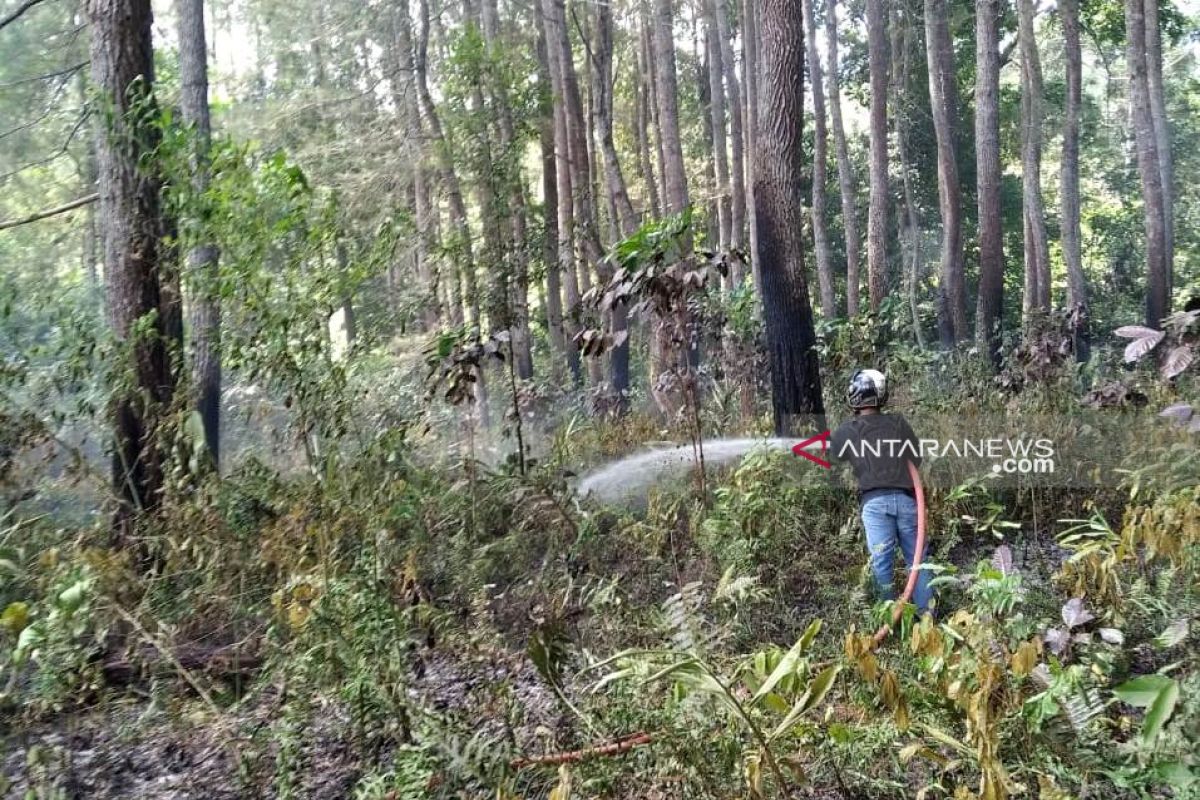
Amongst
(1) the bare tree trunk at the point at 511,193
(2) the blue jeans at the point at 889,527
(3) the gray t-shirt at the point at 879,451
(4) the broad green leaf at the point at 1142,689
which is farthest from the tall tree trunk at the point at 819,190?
(4) the broad green leaf at the point at 1142,689

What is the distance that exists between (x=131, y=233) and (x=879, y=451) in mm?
5231

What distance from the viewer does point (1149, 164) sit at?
16.3 m

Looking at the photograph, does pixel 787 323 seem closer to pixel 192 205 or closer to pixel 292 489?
pixel 292 489

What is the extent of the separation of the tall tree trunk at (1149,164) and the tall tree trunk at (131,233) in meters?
15.2

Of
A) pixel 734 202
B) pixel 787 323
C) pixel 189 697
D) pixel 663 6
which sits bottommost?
pixel 189 697

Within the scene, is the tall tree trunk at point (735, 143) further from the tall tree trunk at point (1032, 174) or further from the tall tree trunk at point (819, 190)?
the tall tree trunk at point (1032, 174)

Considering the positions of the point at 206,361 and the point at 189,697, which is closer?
the point at 189,697

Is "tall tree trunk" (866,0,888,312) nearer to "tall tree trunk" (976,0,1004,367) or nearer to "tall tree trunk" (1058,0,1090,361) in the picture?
"tall tree trunk" (976,0,1004,367)

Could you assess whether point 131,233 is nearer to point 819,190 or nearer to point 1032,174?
point 819,190

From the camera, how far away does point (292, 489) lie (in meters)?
5.80

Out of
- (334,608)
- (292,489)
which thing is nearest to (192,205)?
(292,489)

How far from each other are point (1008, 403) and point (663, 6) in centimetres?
970

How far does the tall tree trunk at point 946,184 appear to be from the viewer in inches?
677

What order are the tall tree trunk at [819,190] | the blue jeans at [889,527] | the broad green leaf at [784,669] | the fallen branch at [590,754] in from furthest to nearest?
1. the tall tree trunk at [819,190]
2. the blue jeans at [889,527]
3. the fallen branch at [590,754]
4. the broad green leaf at [784,669]
